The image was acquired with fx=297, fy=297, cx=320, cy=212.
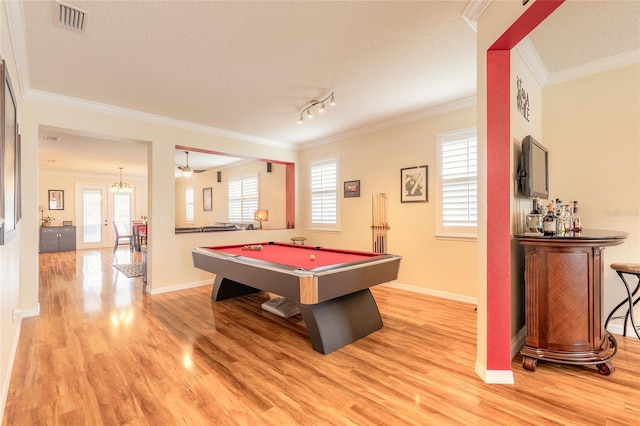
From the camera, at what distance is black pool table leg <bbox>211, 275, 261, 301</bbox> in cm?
407

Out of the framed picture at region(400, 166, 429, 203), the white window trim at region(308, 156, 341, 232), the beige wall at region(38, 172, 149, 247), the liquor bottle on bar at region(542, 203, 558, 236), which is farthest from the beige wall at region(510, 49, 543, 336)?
the beige wall at region(38, 172, 149, 247)

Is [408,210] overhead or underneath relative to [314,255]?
overhead

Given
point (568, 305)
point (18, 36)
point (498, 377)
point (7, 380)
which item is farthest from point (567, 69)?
point (7, 380)

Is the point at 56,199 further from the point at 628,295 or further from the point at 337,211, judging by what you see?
the point at 628,295

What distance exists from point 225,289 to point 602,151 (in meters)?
4.61

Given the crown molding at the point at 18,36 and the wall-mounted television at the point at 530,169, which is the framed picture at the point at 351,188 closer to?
the wall-mounted television at the point at 530,169

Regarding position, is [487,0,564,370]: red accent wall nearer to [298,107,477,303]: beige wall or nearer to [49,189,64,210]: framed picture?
[298,107,477,303]: beige wall

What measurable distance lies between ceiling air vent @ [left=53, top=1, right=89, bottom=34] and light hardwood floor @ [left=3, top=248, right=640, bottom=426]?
2.69 metres

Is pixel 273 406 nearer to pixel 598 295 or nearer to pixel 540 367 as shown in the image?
pixel 540 367

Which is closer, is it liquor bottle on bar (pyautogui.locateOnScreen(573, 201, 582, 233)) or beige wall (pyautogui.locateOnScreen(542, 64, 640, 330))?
liquor bottle on bar (pyautogui.locateOnScreen(573, 201, 582, 233))

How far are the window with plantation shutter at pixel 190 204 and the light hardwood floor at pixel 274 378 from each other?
23.3 feet

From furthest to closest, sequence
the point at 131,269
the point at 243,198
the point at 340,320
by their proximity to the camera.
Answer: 1. the point at 243,198
2. the point at 131,269
3. the point at 340,320

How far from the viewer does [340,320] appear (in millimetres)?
2807

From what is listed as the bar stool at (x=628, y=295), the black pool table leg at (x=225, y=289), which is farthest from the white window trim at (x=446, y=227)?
the black pool table leg at (x=225, y=289)
